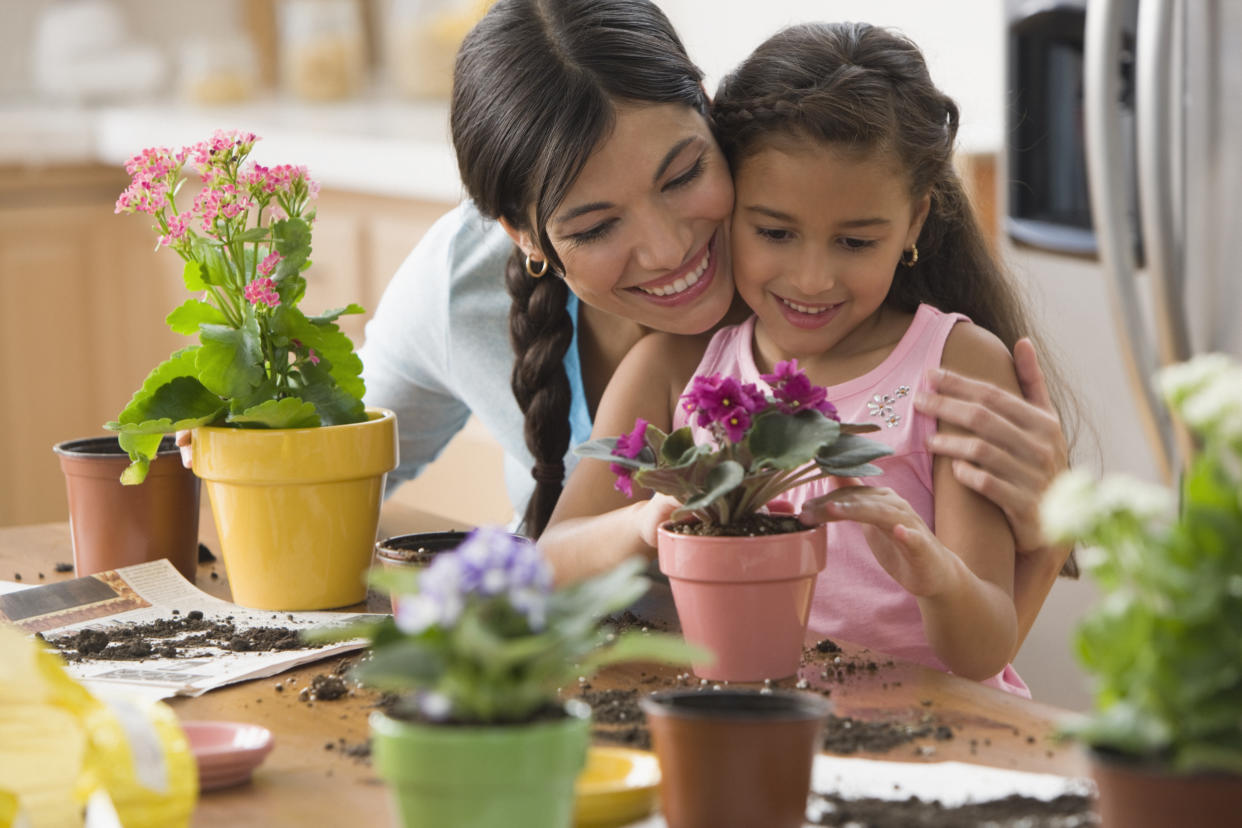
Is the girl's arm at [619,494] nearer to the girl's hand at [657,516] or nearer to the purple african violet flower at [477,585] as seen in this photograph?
the girl's hand at [657,516]

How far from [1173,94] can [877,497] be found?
106 cm

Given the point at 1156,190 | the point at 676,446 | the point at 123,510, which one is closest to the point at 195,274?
the point at 123,510

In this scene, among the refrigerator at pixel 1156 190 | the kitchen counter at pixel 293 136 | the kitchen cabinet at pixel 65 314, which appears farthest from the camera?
the kitchen cabinet at pixel 65 314

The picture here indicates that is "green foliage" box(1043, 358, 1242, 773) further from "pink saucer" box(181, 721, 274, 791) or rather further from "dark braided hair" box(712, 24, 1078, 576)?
"dark braided hair" box(712, 24, 1078, 576)

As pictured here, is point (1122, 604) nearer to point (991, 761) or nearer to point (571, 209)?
point (991, 761)

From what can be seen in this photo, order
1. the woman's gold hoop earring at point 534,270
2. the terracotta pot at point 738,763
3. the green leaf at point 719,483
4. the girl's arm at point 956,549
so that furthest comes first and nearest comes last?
the woman's gold hoop earring at point 534,270, the girl's arm at point 956,549, the green leaf at point 719,483, the terracotta pot at point 738,763

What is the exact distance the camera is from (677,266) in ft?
4.57

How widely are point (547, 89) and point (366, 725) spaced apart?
640mm

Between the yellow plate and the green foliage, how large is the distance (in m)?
0.24

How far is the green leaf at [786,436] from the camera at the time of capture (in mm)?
992

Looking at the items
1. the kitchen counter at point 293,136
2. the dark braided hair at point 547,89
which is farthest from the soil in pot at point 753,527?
the kitchen counter at point 293,136

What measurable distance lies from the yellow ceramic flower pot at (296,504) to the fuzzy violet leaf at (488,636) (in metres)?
0.59

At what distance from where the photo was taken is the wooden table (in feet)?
2.76

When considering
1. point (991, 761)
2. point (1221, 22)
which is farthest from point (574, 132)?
point (1221, 22)
